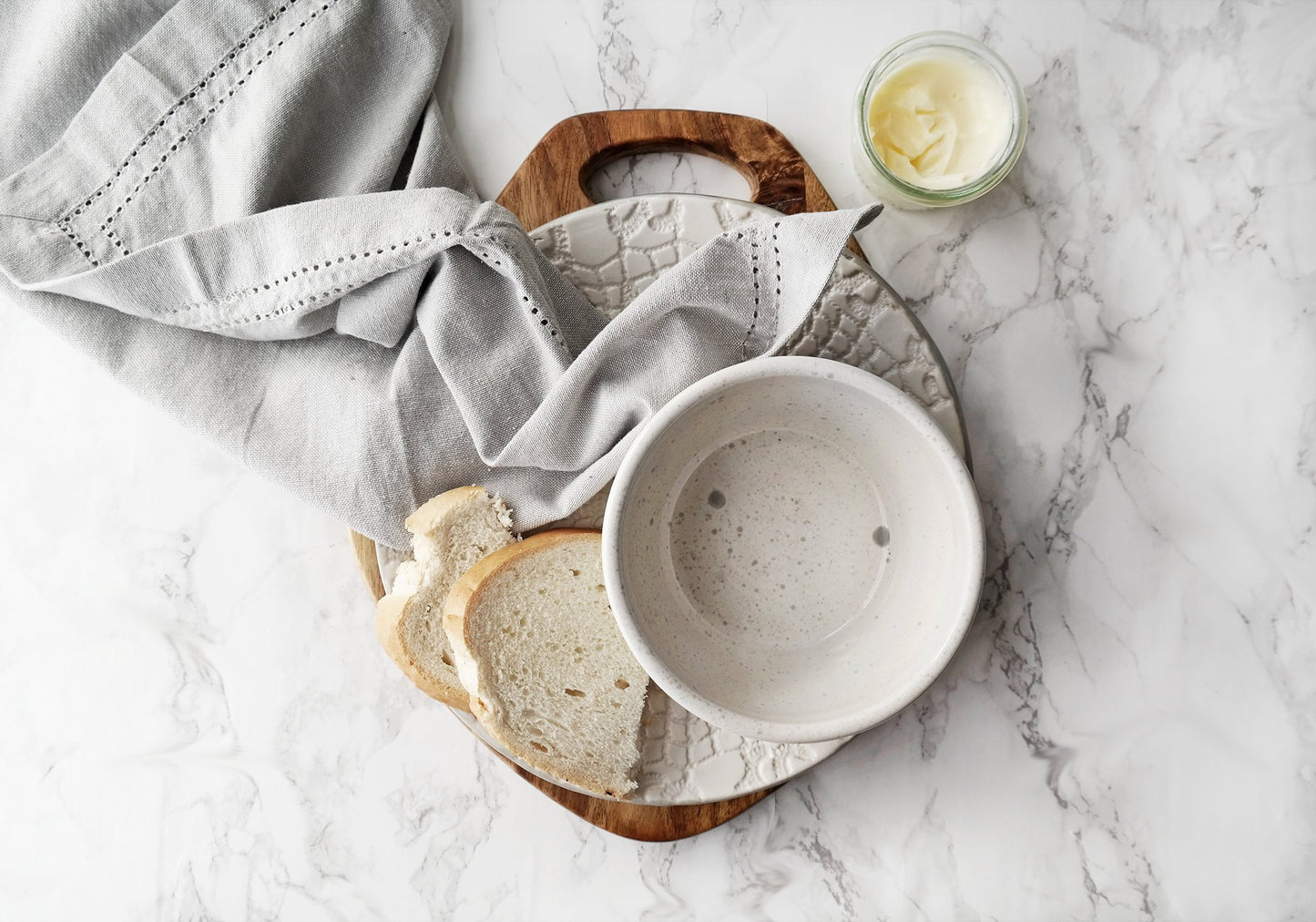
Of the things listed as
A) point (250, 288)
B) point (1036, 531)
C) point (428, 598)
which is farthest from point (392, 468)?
point (1036, 531)

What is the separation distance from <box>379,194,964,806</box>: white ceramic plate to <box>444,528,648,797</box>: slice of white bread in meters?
0.03

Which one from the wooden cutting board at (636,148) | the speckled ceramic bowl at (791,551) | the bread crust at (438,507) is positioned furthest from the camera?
the wooden cutting board at (636,148)

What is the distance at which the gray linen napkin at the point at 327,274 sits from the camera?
0.93 m

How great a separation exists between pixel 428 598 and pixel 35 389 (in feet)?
2.42

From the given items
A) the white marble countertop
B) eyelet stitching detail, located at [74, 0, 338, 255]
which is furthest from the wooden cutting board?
eyelet stitching detail, located at [74, 0, 338, 255]

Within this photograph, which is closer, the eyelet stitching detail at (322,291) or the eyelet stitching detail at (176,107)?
the eyelet stitching detail at (322,291)

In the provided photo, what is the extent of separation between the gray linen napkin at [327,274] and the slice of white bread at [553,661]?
0.25 feet

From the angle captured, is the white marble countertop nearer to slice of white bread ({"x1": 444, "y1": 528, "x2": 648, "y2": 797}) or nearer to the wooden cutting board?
the wooden cutting board

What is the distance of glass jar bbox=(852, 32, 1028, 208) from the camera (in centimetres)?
100

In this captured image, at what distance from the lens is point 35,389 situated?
123cm

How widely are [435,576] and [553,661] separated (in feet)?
0.59

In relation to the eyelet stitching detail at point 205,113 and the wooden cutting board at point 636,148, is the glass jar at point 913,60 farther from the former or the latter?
the eyelet stitching detail at point 205,113

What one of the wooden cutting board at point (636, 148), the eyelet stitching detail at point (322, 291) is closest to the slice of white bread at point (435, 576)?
the wooden cutting board at point (636, 148)

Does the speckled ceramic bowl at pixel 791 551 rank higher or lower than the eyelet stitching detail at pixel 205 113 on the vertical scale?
lower
